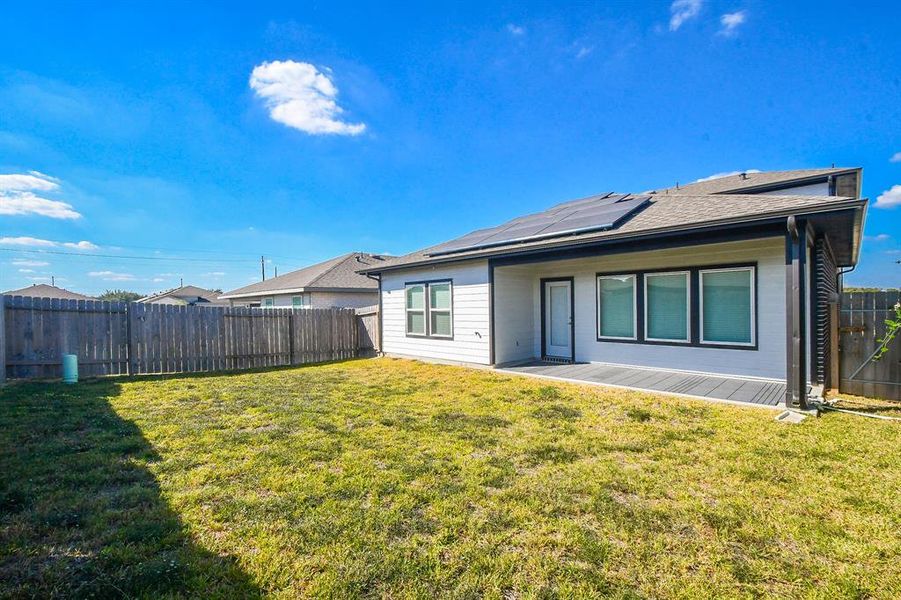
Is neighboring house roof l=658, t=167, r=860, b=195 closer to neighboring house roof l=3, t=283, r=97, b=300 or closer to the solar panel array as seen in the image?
the solar panel array

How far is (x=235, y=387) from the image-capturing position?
26.0ft

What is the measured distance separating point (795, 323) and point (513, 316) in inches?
225

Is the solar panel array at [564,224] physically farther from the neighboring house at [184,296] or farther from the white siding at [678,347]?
the neighboring house at [184,296]

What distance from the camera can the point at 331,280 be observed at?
18562 millimetres

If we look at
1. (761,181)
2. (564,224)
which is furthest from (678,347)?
(761,181)

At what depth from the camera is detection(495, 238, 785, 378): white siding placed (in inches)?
280

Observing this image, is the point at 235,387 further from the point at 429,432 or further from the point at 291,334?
the point at 429,432

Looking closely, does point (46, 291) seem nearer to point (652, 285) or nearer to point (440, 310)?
point (440, 310)

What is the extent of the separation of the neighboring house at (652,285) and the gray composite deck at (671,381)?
0.31 m

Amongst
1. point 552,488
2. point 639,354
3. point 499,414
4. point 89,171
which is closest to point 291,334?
point 499,414

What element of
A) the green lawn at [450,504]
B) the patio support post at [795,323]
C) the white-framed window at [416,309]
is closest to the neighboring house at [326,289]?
the white-framed window at [416,309]

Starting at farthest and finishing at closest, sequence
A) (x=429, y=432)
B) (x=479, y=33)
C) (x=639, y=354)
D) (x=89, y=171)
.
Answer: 1. (x=89, y=171)
2. (x=479, y=33)
3. (x=639, y=354)
4. (x=429, y=432)

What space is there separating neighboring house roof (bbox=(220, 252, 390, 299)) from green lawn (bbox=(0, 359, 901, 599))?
12.5 metres

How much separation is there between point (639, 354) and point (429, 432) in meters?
6.09
